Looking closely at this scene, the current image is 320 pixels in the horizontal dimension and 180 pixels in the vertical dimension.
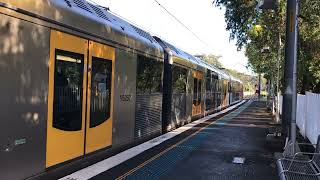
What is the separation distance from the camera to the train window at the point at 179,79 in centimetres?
1843

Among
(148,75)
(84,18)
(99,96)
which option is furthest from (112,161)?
(148,75)

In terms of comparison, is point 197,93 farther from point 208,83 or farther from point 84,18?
point 84,18

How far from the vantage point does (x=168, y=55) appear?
17.2 meters

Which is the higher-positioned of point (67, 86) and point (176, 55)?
point (176, 55)

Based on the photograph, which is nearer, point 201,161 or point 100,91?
point 100,91

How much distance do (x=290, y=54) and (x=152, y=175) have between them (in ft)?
18.6

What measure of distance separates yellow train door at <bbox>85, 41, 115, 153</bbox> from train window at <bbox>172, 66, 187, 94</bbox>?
7.53 m

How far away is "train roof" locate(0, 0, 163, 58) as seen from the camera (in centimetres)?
732

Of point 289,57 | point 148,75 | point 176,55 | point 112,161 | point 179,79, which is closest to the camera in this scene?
point 112,161

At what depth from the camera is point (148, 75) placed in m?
14.5

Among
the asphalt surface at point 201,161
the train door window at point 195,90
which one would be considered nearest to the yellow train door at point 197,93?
the train door window at point 195,90

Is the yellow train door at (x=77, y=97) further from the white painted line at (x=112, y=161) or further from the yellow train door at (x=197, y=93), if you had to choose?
the yellow train door at (x=197, y=93)

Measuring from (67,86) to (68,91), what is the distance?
9cm

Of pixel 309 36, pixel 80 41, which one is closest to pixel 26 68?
pixel 80 41
